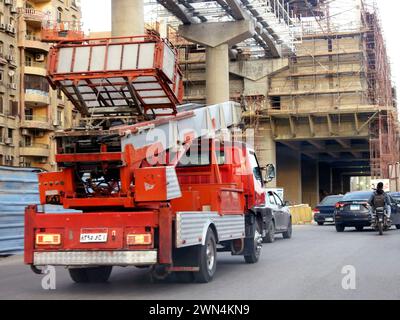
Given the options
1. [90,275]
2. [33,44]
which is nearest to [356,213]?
[90,275]

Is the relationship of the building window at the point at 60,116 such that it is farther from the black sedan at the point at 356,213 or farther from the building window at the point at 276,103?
the black sedan at the point at 356,213

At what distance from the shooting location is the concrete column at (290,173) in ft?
182

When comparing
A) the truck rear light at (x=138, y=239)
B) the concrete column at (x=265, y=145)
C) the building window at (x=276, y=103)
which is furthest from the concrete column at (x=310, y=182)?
the truck rear light at (x=138, y=239)

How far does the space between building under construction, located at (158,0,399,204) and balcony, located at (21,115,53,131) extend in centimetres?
1202

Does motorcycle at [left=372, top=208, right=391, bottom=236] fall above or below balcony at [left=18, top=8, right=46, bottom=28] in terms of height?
below

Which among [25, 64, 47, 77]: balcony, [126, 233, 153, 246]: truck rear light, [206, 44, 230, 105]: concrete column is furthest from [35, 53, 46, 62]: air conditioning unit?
[126, 233, 153, 246]: truck rear light

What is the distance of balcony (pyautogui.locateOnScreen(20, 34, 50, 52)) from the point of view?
51938 mm

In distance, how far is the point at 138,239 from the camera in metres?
8.75

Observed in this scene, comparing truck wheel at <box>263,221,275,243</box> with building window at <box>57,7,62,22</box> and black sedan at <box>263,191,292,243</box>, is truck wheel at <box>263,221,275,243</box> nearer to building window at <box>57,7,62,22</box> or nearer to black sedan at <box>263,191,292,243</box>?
black sedan at <box>263,191,292,243</box>

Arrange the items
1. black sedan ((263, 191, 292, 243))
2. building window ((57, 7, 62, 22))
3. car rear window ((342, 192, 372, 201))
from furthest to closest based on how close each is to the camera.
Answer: building window ((57, 7, 62, 22)), car rear window ((342, 192, 372, 201)), black sedan ((263, 191, 292, 243))

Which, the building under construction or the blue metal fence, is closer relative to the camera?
the blue metal fence

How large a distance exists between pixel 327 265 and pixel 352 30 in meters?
42.2
